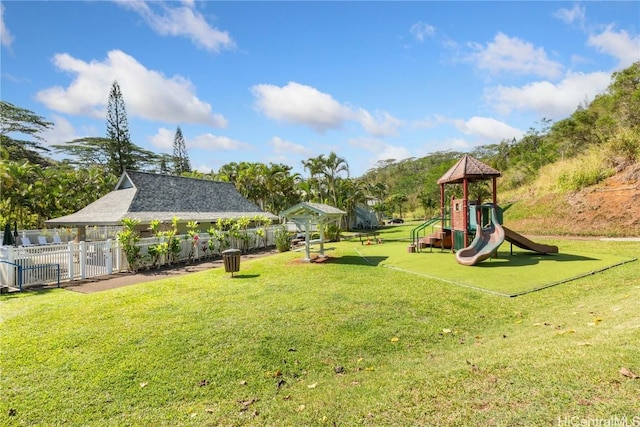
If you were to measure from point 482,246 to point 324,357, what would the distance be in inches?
399

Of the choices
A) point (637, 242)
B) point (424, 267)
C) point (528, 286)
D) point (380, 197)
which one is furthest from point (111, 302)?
point (380, 197)

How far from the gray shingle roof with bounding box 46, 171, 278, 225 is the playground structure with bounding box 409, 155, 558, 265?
45.7 feet

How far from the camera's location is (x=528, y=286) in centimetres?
876

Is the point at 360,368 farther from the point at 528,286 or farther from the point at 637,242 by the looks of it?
the point at 637,242

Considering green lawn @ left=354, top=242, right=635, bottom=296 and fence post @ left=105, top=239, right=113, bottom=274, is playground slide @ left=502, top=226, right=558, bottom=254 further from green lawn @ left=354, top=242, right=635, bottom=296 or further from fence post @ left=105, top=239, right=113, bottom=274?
fence post @ left=105, top=239, right=113, bottom=274

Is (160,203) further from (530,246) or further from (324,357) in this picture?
(530,246)

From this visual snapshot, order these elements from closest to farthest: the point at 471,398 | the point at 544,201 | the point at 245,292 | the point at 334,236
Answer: the point at 471,398 → the point at 245,292 → the point at 544,201 → the point at 334,236

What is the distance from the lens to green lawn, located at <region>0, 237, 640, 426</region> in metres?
3.36

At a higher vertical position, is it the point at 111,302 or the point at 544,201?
the point at 544,201

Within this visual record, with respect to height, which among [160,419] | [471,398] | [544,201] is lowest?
[160,419]

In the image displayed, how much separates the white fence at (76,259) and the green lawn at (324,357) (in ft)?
7.42

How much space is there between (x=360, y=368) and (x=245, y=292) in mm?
4840

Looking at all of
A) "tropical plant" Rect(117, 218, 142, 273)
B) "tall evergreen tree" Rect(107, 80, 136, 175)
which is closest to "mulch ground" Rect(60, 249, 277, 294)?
"tropical plant" Rect(117, 218, 142, 273)

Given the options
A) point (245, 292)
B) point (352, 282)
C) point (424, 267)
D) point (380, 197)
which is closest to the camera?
point (245, 292)
